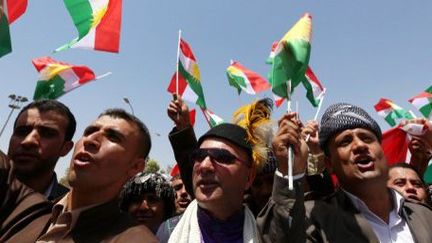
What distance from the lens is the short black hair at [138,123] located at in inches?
117

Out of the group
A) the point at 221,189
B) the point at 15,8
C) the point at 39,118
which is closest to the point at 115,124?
the point at 221,189

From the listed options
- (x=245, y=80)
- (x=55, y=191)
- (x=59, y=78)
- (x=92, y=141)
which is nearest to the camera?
(x=92, y=141)

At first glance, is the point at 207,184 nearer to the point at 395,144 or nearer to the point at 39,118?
the point at 39,118

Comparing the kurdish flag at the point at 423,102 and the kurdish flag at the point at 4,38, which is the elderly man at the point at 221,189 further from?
the kurdish flag at the point at 423,102

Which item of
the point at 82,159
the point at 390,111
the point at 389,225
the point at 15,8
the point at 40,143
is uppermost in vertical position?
the point at 15,8

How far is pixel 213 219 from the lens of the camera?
275 cm

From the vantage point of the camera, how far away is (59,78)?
14.8 feet

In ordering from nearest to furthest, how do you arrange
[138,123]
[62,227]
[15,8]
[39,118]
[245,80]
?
[62,227] → [138,123] → [39,118] → [15,8] → [245,80]

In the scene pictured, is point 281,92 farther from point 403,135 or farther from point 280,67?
point 403,135

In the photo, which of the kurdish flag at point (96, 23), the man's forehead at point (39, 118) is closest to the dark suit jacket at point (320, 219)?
the man's forehead at point (39, 118)

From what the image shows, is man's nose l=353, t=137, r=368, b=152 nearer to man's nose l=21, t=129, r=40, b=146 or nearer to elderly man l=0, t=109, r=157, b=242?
elderly man l=0, t=109, r=157, b=242

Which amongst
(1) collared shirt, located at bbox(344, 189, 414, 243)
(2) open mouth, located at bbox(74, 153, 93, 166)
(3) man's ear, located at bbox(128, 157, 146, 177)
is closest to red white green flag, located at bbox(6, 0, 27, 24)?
(2) open mouth, located at bbox(74, 153, 93, 166)

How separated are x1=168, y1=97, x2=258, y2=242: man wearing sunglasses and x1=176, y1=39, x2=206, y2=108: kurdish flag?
70.7 inches

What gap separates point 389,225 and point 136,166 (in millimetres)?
1791
